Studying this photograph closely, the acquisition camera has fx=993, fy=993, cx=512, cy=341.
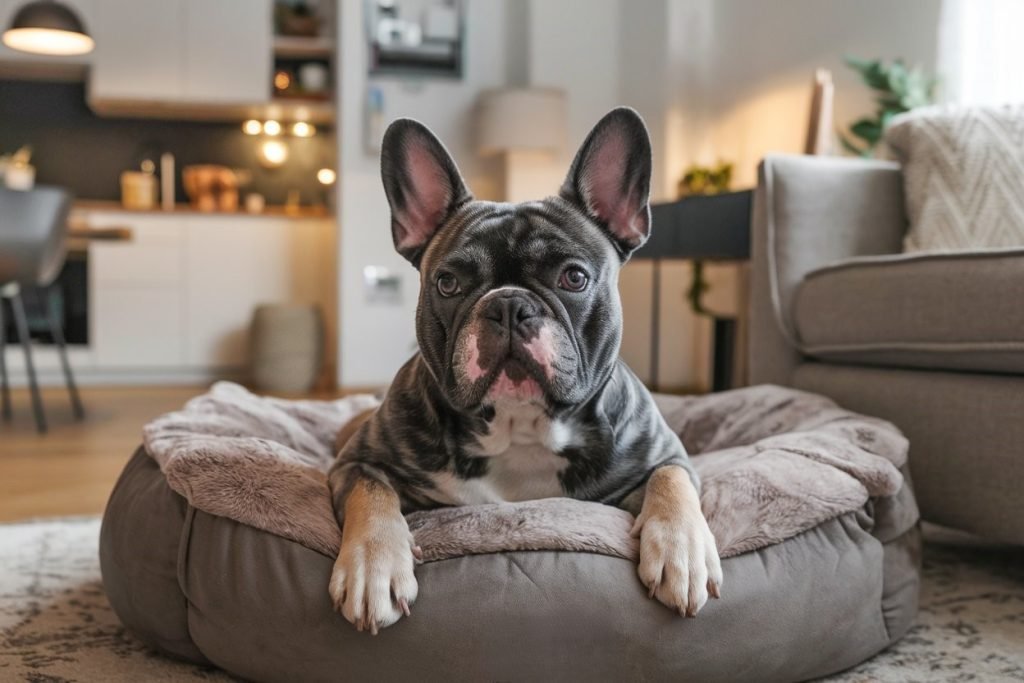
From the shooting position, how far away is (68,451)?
144 inches

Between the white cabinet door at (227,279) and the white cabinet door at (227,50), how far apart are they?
854mm

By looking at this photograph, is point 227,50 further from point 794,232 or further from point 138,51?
point 794,232

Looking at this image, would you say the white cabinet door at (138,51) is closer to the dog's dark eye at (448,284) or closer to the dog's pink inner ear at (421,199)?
the dog's pink inner ear at (421,199)

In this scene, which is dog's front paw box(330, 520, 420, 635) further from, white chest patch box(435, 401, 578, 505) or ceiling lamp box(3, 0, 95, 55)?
ceiling lamp box(3, 0, 95, 55)

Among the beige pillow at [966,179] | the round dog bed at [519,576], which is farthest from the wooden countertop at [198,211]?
the round dog bed at [519,576]

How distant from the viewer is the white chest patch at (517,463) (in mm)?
1531

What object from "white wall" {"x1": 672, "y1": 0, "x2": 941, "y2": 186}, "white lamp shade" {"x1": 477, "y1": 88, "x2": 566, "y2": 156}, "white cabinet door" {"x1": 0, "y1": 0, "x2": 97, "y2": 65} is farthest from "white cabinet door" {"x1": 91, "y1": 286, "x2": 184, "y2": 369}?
"white wall" {"x1": 672, "y1": 0, "x2": 941, "y2": 186}

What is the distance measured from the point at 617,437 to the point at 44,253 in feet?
11.0

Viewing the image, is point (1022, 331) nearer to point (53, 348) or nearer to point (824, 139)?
point (824, 139)

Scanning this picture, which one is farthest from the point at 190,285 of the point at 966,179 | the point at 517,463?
the point at 517,463

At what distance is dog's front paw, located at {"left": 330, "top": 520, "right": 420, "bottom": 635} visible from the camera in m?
1.28

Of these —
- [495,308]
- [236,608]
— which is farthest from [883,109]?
[236,608]

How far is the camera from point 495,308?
1.39 meters

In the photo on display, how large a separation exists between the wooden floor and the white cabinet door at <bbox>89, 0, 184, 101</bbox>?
6.76 feet
